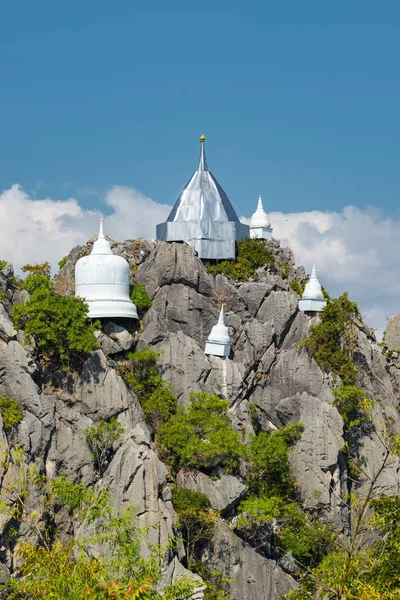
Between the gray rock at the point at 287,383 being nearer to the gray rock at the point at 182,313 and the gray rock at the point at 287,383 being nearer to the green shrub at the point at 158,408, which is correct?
the gray rock at the point at 182,313

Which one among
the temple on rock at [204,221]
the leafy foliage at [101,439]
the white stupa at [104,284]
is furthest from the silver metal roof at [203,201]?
the leafy foliage at [101,439]

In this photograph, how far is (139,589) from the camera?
20.0 m

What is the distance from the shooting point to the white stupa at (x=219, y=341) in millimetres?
46531

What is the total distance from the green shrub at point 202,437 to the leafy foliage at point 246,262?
25.3 ft

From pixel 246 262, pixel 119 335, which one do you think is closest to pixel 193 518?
pixel 119 335

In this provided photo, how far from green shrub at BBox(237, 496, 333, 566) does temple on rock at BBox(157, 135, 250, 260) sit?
1247cm

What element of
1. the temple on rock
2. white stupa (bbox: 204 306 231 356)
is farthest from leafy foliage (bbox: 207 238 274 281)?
white stupa (bbox: 204 306 231 356)

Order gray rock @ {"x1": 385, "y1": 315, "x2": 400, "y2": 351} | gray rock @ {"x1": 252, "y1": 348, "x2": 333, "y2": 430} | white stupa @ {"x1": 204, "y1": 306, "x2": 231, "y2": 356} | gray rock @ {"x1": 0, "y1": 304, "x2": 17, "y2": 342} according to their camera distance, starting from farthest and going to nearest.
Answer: gray rock @ {"x1": 385, "y1": 315, "x2": 400, "y2": 351}
gray rock @ {"x1": 252, "y1": 348, "x2": 333, "y2": 430}
white stupa @ {"x1": 204, "y1": 306, "x2": 231, "y2": 356}
gray rock @ {"x1": 0, "y1": 304, "x2": 17, "y2": 342}

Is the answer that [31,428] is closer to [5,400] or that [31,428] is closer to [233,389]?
[5,400]

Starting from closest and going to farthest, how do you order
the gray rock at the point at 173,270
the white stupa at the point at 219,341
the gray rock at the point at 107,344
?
1. the gray rock at the point at 107,344
2. the white stupa at the point at 219,341
3. the gray rock at the point at 173,270

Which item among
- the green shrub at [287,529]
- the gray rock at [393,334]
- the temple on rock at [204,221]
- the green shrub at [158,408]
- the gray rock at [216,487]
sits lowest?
the green shrub at [287,529]

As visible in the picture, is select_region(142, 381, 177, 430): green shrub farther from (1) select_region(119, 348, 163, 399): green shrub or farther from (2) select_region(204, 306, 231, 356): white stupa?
(2) select_region(204, 306, 231, 356): white stupa

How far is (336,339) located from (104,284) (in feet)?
32.8

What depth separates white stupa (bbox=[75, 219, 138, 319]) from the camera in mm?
45500
